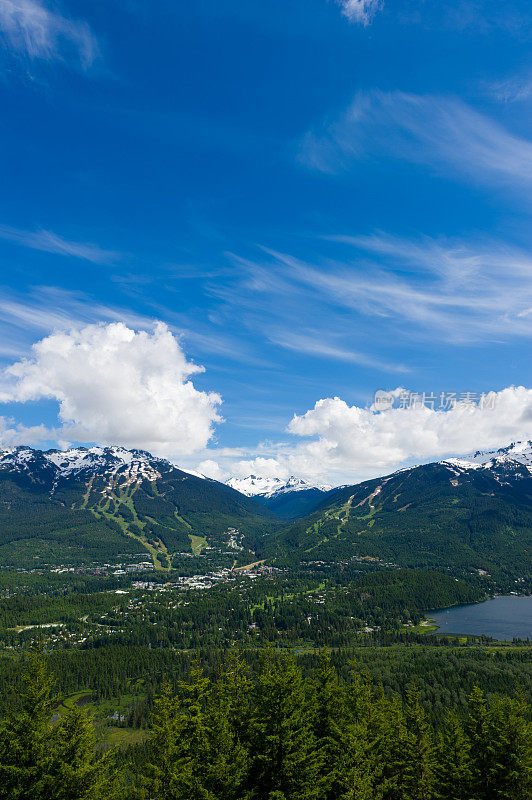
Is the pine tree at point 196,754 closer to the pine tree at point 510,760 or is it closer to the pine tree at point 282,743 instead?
the pine tree at point 282,743

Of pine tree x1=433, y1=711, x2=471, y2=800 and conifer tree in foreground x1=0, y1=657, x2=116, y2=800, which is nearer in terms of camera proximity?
conifer tree in foreground x1=0, y1=657, x2=116, y2=800

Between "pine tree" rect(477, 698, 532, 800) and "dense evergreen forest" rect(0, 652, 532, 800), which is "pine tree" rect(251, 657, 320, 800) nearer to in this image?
"dense evergreen forest" rect(0, 652, 532, 800)

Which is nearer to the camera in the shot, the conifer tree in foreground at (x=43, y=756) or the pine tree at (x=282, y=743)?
the conifer tree in foreground at (x=43, y=756)

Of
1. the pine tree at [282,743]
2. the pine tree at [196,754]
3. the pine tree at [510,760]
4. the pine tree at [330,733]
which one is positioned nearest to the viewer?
the pine tree at [196,754]

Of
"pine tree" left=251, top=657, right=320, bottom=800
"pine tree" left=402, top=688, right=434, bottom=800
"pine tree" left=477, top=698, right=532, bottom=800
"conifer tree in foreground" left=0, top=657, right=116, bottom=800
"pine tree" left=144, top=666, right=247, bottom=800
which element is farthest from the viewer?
"pine tree" left=402, top=688, right=434, bottom=800

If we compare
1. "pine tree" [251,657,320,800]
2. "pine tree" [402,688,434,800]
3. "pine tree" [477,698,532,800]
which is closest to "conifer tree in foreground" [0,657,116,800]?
"pine tree" [251,657,320,800]

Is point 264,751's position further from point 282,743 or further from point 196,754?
point 196,754

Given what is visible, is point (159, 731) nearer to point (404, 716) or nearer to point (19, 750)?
point (19, 750)

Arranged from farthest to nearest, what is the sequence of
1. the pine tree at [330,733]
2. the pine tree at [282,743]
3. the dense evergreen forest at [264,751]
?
the pine tree at [330,733] < the pine tree at [282,743] < the dense evergreen forest at [264,751]

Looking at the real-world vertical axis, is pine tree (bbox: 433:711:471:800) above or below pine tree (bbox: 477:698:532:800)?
below

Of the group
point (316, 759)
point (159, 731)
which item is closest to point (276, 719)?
point (316, 759)

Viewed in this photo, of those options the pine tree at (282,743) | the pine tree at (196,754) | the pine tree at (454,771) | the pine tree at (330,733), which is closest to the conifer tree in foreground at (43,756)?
the pine tree at (196,754)
